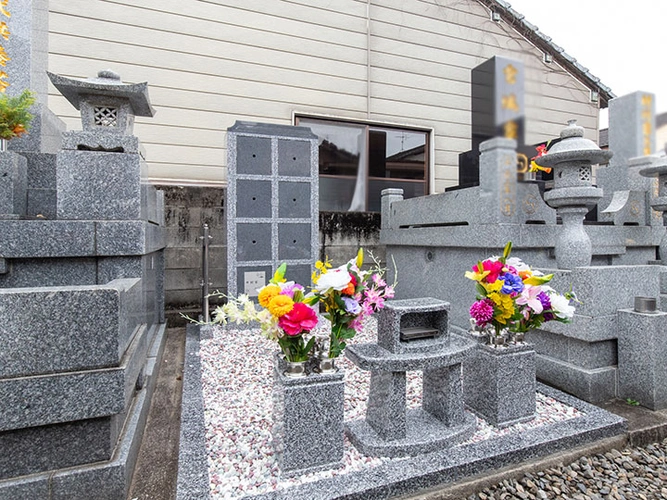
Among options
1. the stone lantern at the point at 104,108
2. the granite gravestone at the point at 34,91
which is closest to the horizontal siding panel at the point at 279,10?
the granite gravestone at the point at 34,91

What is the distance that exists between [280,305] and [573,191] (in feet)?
10.1

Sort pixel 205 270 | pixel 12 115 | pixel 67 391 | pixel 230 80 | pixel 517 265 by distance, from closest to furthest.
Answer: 1. pixel 67 391
2. pixel 517 265
3. pixel 12 115
4. pixel 205 270
5. pixel 230 80

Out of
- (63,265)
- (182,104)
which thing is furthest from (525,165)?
(182,104)

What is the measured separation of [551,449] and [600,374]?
1.21 metres

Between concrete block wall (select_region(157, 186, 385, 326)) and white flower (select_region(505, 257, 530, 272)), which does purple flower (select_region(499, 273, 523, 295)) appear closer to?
white flower (select_region(505, 257, 530, 272))

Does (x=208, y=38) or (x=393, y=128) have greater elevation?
(x=208, y=38)

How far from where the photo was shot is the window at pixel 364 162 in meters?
7.29

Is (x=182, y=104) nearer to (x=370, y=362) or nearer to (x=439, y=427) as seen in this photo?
(x=370, y=362)

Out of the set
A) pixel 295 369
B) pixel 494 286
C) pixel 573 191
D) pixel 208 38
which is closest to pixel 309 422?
pixel 295 369

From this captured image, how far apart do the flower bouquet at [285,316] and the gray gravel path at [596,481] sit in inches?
54.5

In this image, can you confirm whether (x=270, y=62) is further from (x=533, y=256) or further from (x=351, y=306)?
(x=351, y=306)

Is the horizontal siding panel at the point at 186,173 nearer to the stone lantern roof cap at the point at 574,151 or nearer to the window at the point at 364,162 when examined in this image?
the window at the point at 364,162

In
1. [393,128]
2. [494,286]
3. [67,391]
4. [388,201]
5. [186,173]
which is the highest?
[393,128]

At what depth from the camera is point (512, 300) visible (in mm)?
2686
